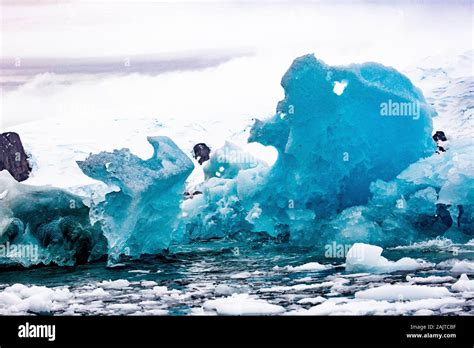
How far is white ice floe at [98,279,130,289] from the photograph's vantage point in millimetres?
6777

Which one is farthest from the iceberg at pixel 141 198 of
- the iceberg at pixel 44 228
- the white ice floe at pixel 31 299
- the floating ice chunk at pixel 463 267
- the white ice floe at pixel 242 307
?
the floating ice chunk at pixel 463 267

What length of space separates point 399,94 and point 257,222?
162 cm

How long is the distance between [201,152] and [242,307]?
1602 millimetres

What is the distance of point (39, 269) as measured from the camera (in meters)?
6.94

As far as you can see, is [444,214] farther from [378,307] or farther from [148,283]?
[148,283]

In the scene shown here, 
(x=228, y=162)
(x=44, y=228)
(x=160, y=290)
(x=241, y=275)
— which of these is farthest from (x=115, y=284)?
(x=228, y=162)

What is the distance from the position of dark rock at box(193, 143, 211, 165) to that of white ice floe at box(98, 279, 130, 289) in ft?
4.20

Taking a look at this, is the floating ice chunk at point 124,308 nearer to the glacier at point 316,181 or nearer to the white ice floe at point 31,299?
the white ice floe at point 31,299

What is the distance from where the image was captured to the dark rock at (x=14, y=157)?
7004mm

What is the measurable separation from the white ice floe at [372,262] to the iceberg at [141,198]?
1.49 m

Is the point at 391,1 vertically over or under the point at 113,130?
over
